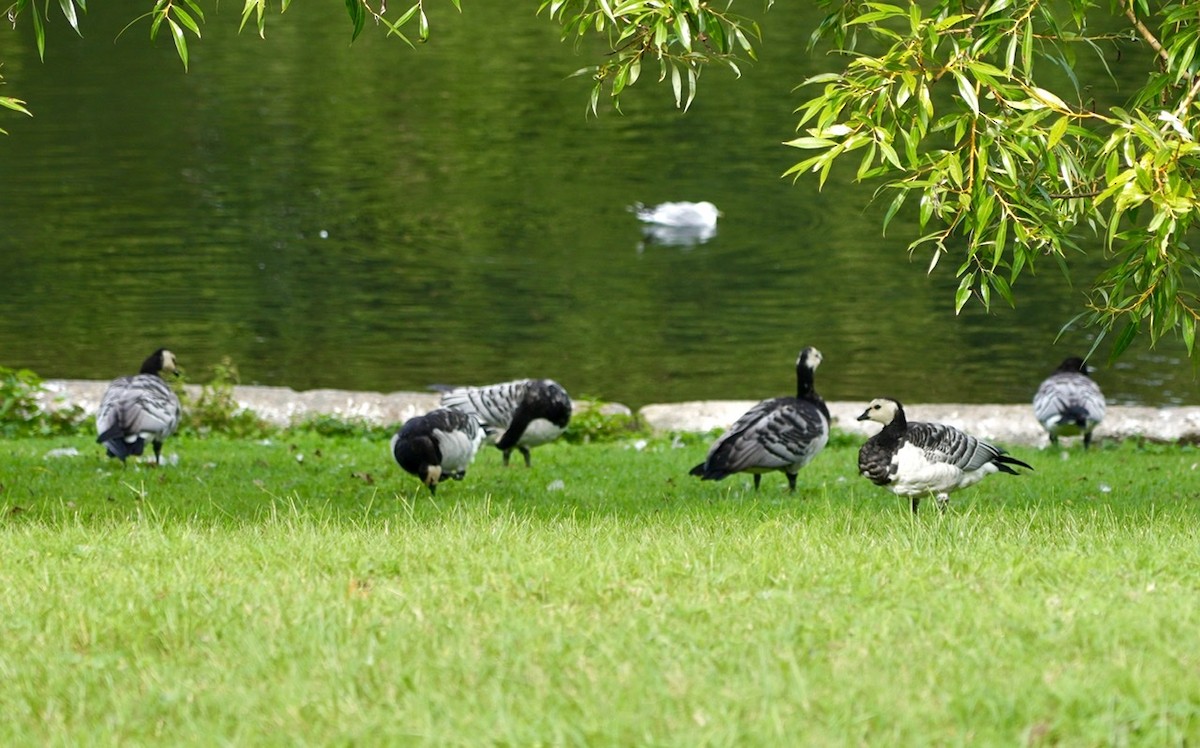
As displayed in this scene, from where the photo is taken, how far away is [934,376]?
20.5m

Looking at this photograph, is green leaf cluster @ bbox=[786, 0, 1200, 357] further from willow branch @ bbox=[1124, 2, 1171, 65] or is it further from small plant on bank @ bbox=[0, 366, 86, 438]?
small plant on bank @ bbox=[0, 366, 86, 438]

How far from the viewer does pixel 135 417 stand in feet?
41.9

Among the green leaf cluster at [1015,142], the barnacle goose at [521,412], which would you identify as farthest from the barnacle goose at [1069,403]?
the green leaf cluster at [1015,142]

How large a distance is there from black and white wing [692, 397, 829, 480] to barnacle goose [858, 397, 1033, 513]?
1.45m

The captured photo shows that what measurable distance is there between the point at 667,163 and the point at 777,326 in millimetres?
11867

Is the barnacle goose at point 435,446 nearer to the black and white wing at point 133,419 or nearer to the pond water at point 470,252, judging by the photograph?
the black and white wing at point 133,419

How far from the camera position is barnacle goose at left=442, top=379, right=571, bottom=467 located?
13961mm

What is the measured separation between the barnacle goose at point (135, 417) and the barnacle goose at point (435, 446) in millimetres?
2471

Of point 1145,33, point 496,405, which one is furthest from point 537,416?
point 1145,33

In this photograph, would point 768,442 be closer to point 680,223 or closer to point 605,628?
point 605,628

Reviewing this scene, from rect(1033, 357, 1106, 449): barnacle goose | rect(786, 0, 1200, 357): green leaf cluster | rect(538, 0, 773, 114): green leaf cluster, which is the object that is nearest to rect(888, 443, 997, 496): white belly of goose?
rect(786, 0, 1200, 357): green leaf cluster

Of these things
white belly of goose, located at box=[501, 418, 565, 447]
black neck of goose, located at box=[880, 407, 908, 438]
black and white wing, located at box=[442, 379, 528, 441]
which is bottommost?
white belly of goose, located at box=[501, 418, 565, 447]

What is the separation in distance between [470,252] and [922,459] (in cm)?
1816

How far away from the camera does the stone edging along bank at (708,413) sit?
1594cm
